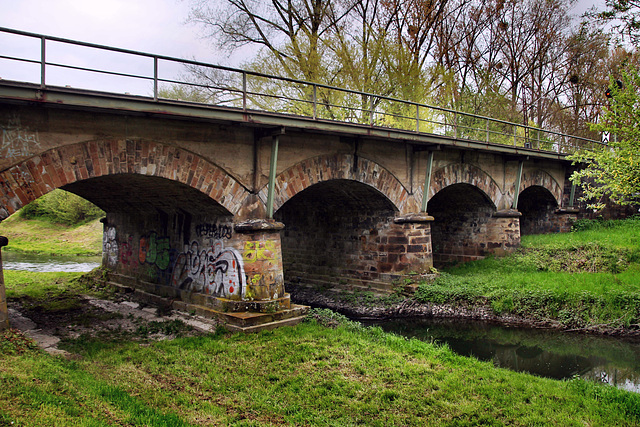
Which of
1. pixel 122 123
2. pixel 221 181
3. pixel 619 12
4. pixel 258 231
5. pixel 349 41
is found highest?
pixel 349 41

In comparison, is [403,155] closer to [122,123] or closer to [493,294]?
[493,294]

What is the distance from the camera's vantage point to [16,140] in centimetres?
771

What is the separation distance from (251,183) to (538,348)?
701 cm

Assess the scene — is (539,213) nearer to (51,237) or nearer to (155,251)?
(155,251)

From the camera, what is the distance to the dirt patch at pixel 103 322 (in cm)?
944

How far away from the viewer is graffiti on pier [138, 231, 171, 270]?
12294 millimetres

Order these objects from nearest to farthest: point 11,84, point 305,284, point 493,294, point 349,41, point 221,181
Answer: point 11,84 < point 221,181 < point 493,294 < point 305,284 < point 349,41

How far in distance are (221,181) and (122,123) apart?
2168mm

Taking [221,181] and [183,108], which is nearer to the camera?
[183,108]

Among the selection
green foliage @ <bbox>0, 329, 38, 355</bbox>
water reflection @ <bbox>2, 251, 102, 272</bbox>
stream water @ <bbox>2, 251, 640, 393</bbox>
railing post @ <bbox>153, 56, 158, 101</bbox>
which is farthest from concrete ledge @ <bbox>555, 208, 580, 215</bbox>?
green foliage @ <bbox>0, 329, 38, 355</bbox>

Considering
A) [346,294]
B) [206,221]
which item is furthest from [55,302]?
[346,294]

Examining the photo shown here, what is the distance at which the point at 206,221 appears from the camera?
436 inches

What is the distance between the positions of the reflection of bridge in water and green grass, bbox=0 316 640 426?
6.15 ft

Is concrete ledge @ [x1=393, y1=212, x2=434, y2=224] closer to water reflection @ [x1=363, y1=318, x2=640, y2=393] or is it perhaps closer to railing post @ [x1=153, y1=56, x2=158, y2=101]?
water reflection @ [x1=363, y1=318, x2=640, y2=393]
